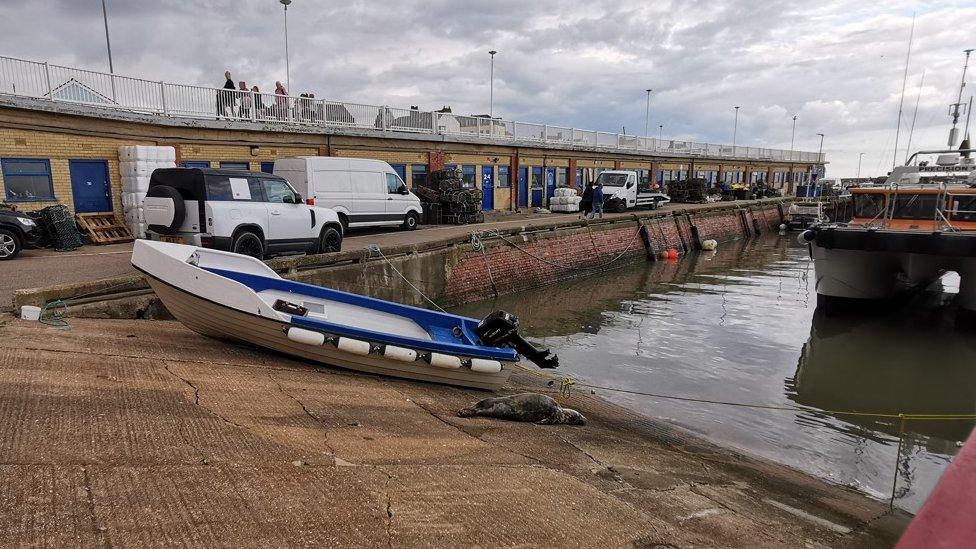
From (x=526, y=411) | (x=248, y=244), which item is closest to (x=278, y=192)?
(x=248, y=244)

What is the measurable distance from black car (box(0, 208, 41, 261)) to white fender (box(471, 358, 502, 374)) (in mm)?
10285

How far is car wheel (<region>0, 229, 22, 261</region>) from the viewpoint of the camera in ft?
37.1

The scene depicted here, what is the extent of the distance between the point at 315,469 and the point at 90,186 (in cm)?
1480

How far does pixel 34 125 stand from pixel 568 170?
26264 mm

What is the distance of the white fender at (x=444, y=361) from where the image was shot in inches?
286

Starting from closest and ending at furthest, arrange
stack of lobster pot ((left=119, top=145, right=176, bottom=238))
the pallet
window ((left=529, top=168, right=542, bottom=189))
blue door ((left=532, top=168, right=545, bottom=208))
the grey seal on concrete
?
1. the grey seal on concrete
2. the pallet
3. stack of lobster pot ((left=119, top=145, right=176, bottom=238))
4. window ((left=529, top=168, right=542, bottom=189))
5. blue door ((left=532, top=168, right=545, bottom=208))

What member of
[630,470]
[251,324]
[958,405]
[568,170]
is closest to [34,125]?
[251,324]

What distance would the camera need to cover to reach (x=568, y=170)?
34.4 meters

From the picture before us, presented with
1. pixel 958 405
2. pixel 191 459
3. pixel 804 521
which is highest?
pixel 191 459

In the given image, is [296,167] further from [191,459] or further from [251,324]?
[191,459]

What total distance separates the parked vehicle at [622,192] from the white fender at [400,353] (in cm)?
2489

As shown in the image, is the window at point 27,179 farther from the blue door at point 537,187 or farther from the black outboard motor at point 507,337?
the blue door at point 537,187

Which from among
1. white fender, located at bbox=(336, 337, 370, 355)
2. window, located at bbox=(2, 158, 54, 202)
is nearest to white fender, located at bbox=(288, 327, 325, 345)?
white fender, located at bbox=(336, 337, 370, 355)

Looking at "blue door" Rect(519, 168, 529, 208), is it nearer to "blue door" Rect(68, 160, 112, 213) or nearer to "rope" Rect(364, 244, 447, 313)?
"rope" Rect(364, 244, 447, 313)
